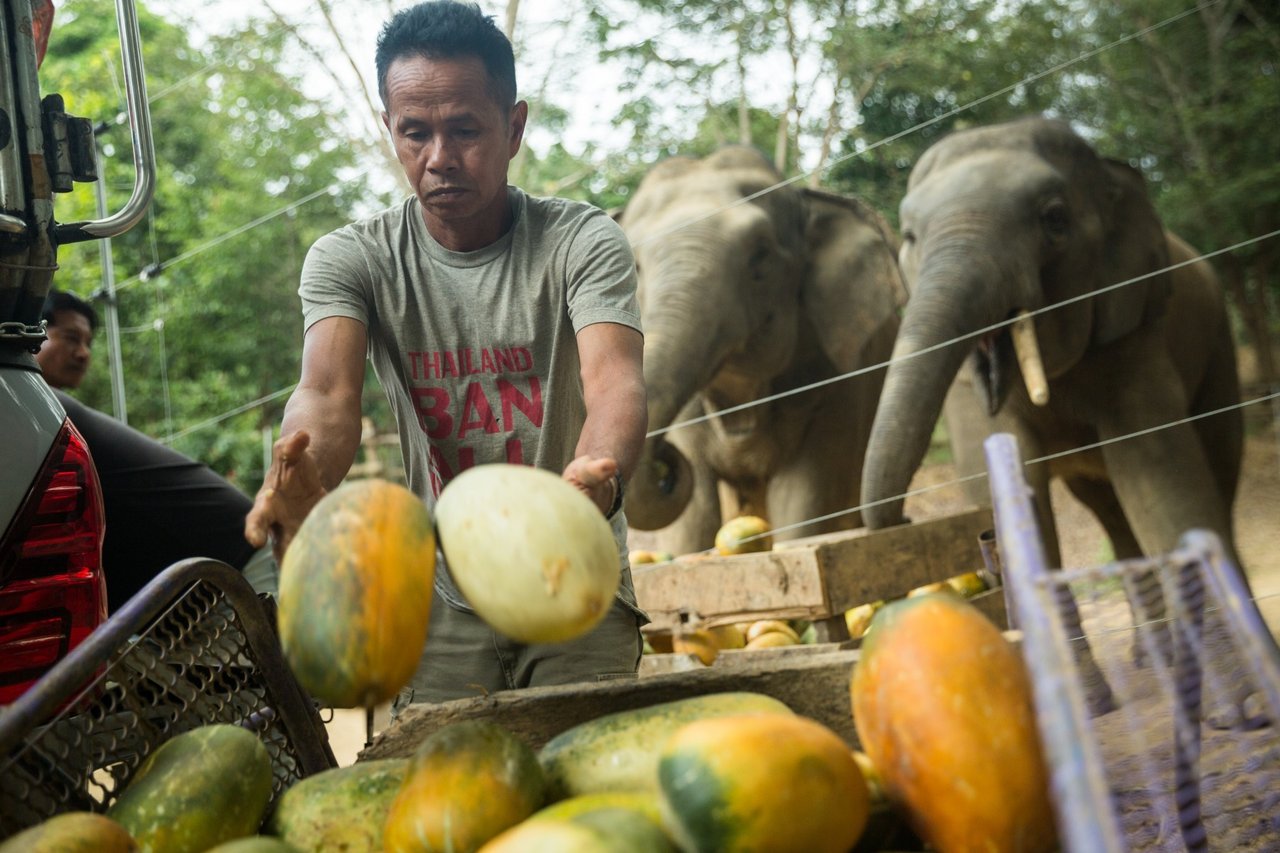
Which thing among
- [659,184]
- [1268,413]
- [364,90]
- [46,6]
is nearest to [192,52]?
[364,90]

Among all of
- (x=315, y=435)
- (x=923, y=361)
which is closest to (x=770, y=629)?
(x=923, y=361)

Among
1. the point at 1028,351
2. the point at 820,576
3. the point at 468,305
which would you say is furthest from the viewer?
the point at 1028,351

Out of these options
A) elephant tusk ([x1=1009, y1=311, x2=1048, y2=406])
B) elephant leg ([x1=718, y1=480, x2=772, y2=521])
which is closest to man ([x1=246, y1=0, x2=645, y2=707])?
elephant tusk ([x1=1009, y1=311, x2=1048, y2=406])

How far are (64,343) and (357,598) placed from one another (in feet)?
16.2

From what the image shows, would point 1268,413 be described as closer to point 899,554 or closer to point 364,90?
point 364,90

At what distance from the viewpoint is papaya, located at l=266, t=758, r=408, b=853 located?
1358 millimetres

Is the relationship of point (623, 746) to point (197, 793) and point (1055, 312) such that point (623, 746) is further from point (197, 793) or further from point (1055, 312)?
point (1055, 312)

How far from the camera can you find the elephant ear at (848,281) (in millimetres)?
5805

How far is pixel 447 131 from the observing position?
220 cm

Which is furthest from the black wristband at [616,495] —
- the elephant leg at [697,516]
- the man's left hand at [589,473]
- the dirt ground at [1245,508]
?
the dirt ground at [1245,508]

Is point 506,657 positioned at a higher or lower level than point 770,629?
higher

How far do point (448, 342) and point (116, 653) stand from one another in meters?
0.97

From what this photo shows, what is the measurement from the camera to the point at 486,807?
123 centimetres

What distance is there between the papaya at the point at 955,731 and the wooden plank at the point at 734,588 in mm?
2347
